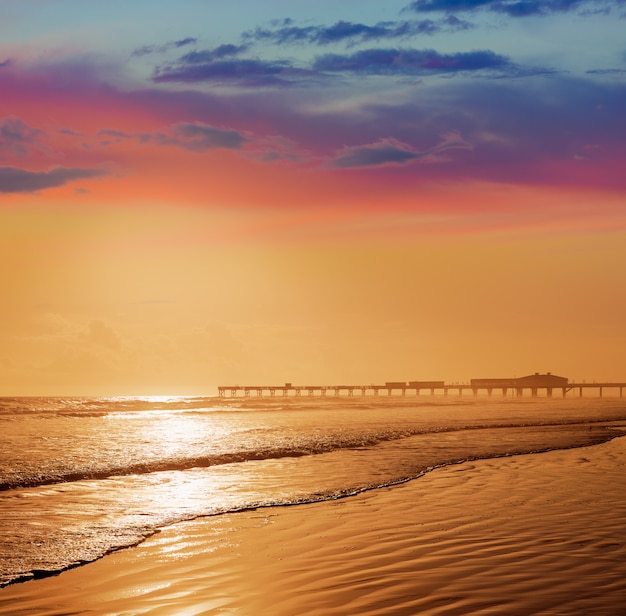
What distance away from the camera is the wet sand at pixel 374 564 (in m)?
8.41

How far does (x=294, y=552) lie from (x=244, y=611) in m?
3.32

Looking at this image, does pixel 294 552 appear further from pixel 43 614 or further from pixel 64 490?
pixel 64 490

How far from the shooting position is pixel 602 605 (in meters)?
8.04

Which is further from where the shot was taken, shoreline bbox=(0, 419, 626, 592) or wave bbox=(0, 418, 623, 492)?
wave bbox=(0, 418, 623, 492)

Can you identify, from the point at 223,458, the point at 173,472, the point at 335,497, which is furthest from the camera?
the point at 223,458

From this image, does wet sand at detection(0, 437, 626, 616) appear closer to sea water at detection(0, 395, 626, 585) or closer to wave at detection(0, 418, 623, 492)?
sea water at detection(0, 395, 626, 585)

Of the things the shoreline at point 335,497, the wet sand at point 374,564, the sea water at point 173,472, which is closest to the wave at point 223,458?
the sea water at point 173,472

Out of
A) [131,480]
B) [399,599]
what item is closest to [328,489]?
[131,480]

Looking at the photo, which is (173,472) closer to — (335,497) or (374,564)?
(335,497)

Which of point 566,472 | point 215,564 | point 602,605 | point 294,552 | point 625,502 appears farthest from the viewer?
point 566,472

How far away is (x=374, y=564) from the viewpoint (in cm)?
1034

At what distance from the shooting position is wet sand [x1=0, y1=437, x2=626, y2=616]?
8.41 m

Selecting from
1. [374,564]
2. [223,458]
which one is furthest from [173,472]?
[374,564]

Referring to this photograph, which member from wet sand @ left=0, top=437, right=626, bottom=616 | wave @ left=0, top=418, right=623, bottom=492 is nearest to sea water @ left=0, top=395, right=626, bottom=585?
wave @ left=0, top=418, right=623, bottom=492
